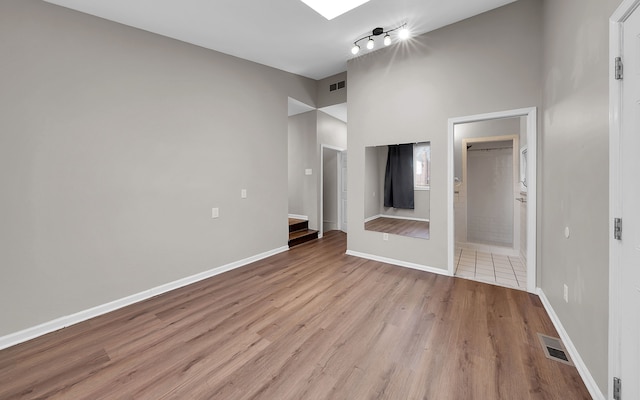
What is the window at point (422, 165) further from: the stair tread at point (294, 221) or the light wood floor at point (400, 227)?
the stair tread at point (294, 221)

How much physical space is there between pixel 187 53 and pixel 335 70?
2.43m

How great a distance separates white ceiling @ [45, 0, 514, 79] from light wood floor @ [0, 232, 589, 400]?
3.01 metres

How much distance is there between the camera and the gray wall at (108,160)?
6.85 ft

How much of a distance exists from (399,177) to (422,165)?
1.33 feet

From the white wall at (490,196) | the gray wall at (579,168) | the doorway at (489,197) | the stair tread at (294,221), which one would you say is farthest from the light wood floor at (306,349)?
the stair tread at (294,221)

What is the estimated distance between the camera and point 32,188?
84.2 inches

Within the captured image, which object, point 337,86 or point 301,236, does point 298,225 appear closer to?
point 301,236

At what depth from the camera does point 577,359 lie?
5.55 feet

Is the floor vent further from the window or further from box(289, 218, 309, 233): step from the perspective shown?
box(289, 218, 309, 233): step

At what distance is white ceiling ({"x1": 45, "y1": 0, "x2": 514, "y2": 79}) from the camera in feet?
8.14

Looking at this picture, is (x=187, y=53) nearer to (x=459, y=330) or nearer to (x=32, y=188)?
(x=32, y=188)
